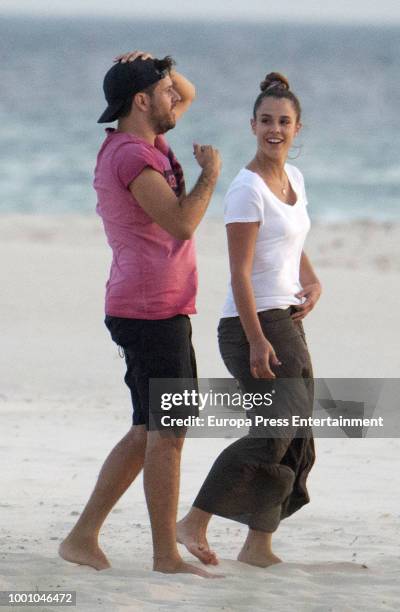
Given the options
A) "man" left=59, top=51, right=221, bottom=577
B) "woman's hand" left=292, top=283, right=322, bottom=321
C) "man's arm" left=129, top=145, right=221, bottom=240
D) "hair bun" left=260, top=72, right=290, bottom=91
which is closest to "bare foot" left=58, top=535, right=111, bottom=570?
"man" left=59, top=51, right=221, bottom=577

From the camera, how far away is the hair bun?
5.14 m

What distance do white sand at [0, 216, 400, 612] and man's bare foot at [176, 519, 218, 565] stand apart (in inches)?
2.6

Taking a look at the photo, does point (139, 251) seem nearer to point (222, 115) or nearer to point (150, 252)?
point (150, 252)

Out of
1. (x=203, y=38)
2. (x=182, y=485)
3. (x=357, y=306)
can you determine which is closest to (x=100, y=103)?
(x=357, y=306)

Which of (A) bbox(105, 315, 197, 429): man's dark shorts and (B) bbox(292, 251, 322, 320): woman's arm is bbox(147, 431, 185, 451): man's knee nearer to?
(A) bbox(105, 315, 197, 429): man's dark shorts

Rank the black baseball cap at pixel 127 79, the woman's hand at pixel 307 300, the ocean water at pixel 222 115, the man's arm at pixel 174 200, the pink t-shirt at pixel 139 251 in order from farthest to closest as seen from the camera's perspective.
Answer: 1. the ocean water at pixel 222 115
2. the woman's hand at pixel 307 300
3. the black baseball cap at pixel 127 79
4. the pink t-shirt at pixel 139 251
5. the man's arm at pixel 174 200

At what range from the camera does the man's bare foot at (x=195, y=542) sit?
508 centimetres

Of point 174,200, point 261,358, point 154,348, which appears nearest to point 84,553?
point 154,348

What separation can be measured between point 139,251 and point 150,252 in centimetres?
4

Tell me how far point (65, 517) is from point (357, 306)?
6632 millimetres

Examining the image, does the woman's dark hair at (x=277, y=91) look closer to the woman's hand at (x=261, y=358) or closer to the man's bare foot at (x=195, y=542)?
the woman's hand at (x=261, y=358)

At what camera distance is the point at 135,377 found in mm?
4816

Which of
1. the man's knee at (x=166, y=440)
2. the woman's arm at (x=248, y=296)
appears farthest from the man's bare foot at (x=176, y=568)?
the woman's arm at (x=248, y=296)

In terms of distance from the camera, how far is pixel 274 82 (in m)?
5.17
